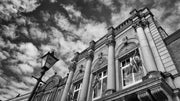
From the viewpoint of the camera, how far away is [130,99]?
6078 mm

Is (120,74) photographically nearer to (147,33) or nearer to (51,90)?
(147,33)

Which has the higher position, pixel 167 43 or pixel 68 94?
pixel 167 43

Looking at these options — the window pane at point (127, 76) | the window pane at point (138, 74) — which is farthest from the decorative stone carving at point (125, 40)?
the window pane at point (138, 74)

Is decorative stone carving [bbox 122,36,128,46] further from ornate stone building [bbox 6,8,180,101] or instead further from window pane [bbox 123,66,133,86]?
window pane [bbox 123,66,133,86]

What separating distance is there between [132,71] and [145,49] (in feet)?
5.20

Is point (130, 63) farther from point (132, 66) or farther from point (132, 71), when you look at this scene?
point (132, 71)

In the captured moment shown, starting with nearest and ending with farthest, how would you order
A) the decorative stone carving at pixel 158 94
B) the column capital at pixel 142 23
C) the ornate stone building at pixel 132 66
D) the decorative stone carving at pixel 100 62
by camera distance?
the decorative stone carving at pixel 158 94, the ornate stone building at pixel 132 66, the column capital at pixel 142 23, the decorative stone carving at pixel 100 62

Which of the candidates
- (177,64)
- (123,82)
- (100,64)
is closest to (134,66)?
(123,82)

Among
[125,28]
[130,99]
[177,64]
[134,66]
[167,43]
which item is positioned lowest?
[130,99]

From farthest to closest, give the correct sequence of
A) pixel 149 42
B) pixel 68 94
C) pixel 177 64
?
pixel 68 94 → pixel 149 42 → pixel 177 64

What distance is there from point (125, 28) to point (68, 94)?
7.78 metres

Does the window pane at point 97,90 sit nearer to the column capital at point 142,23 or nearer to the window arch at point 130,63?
the window arch at point 130,63

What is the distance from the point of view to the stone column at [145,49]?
22.1 ft

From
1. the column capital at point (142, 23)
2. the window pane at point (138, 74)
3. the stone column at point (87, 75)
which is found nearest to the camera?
the window pane at point (138, 74)
